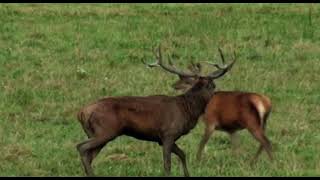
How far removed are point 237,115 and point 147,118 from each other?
177 cm

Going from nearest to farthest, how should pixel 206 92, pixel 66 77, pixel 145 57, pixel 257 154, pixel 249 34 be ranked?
pixel 206 92 < pixel 257 154 < pixel 66 77 < pixel 145 57 < pixel 249 34

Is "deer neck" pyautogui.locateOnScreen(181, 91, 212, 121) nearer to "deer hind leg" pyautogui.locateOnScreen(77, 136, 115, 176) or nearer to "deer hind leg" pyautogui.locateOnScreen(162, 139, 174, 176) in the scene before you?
"deer hind leg" pyautogui.locateOnScreen(162, 139, 174, 176)

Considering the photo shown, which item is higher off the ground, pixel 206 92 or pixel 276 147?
pixel 206 92

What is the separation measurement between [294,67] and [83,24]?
4.90 meters

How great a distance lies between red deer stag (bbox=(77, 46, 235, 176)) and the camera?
991 cm

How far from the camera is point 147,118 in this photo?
396 inches

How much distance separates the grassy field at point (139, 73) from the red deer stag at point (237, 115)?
0.25 metres

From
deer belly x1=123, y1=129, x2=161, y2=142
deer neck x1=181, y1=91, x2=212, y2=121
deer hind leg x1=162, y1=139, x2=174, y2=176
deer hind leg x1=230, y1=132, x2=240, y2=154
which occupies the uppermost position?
deer neck x1=181, y1=91, x2=212, y2=121

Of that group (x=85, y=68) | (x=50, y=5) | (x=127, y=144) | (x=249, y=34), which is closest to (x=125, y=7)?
(x=50, y=5)

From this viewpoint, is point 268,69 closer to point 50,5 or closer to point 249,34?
point 249,34

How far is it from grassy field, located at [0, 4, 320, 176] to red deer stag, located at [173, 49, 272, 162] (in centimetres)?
25

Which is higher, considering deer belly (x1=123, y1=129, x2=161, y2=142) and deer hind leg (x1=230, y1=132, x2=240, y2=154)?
deer belly (x1=123, y1=129, x2=161, y2=142)

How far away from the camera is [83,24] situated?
19.5 meters

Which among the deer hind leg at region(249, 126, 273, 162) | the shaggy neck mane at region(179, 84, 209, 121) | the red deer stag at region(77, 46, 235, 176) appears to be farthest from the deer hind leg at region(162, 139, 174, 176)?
the deer hind leg at region(249, 126, 273, 162)
